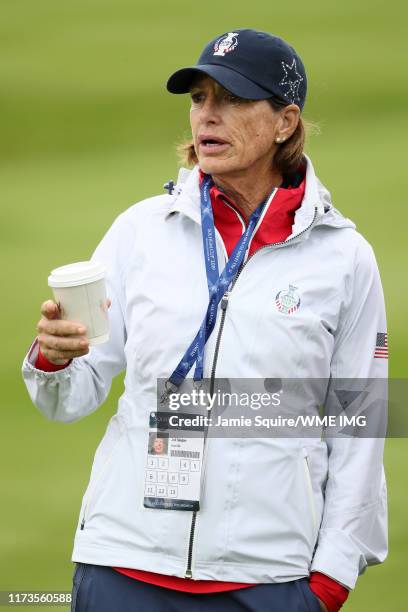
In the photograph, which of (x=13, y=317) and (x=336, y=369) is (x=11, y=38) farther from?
(x=336, y=369)

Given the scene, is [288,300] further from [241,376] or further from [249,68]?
[249,68]

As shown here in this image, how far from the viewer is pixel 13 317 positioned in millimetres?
3184

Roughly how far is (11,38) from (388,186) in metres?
1.20

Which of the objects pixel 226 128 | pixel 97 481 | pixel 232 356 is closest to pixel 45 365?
pixel 97 481

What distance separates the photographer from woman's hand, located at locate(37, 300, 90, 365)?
6.19ft

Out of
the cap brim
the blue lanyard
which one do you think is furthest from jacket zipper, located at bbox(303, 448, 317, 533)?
the cap brim

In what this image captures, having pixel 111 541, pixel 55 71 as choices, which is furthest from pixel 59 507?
pixel 55 71

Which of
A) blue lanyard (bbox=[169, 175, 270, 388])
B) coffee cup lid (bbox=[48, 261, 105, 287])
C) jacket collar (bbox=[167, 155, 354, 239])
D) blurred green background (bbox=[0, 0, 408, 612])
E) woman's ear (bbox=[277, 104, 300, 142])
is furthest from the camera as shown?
blurred green background (bbox=[0, 0, 408, 612])

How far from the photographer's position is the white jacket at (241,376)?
77.4 inches

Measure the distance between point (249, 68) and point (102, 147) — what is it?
119 centimetres

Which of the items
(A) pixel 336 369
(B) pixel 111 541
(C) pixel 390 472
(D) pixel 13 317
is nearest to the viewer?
(B) pixel 111 541

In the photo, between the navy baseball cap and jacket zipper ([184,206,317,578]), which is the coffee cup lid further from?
the navy baseball cap

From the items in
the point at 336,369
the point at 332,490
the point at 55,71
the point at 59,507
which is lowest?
the point at 59,507

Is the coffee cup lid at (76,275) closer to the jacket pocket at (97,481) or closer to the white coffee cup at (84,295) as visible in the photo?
the white coffee cup at (84,295)
